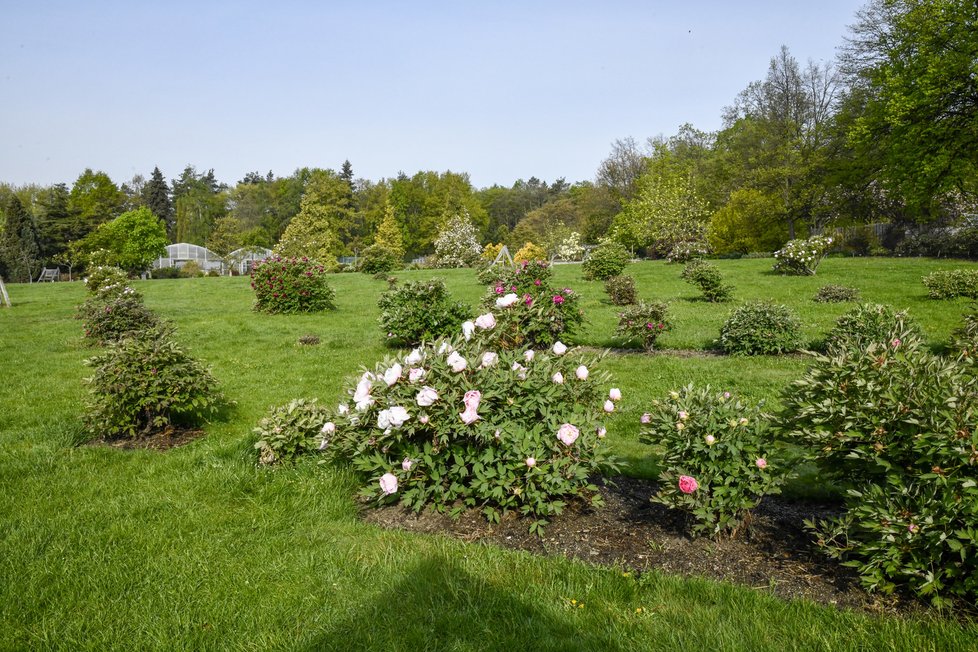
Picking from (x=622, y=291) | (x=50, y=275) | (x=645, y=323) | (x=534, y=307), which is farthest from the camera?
(x=50, y=275)

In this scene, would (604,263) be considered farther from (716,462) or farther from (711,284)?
(716,462)

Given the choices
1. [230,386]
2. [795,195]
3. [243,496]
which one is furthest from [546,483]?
[795,195]

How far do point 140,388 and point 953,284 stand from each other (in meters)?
15.6

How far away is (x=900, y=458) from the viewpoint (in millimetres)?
2740

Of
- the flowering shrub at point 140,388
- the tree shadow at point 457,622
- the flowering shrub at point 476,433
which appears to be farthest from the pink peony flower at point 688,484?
the flowering shrub at point 140,388

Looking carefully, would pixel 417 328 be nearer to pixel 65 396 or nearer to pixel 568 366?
pixel 65 396

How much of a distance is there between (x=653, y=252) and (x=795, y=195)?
8.53 m

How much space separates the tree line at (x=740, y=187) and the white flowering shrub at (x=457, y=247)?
25.5ft

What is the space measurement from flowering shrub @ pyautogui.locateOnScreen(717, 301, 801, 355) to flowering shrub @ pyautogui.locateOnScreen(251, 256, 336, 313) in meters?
10.5

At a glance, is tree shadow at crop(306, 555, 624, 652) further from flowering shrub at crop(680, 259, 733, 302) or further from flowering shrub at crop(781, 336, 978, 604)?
flowering shrub at crop(680, 259, 733, 302)

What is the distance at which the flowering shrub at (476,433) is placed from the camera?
3404mm

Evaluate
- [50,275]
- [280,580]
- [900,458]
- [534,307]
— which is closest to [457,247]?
[534,307]

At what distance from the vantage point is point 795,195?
3250 centimetres

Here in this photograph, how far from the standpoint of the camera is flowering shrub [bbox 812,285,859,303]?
13477 millimetres
